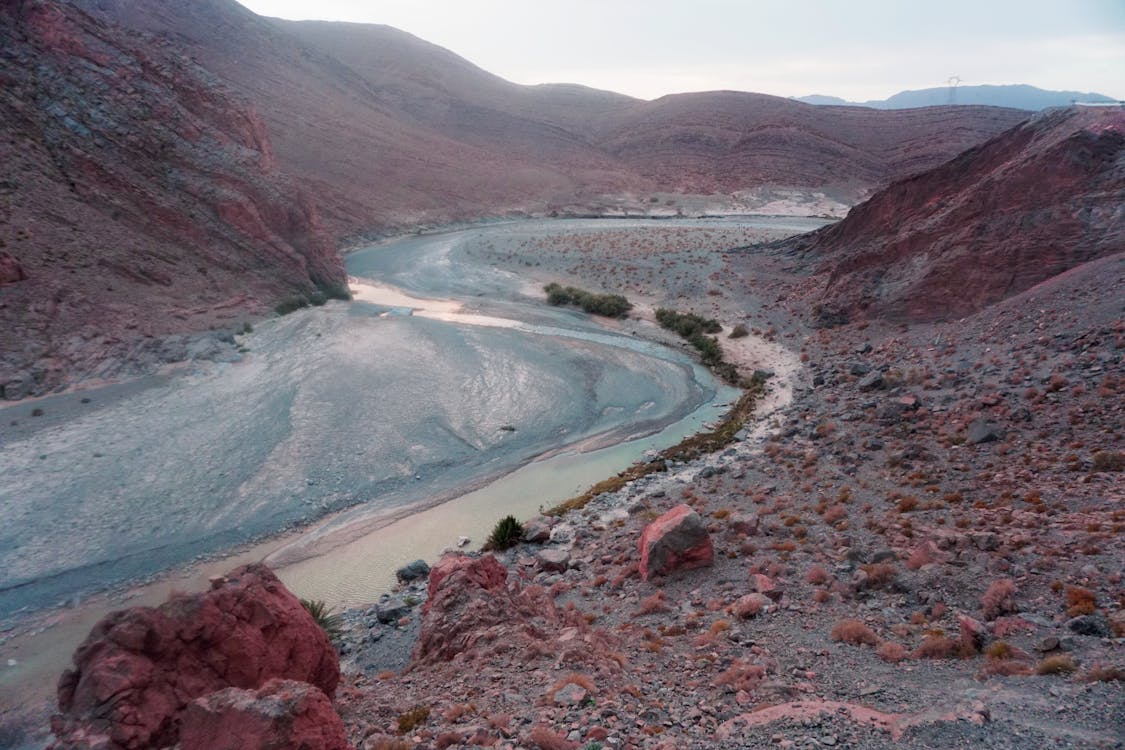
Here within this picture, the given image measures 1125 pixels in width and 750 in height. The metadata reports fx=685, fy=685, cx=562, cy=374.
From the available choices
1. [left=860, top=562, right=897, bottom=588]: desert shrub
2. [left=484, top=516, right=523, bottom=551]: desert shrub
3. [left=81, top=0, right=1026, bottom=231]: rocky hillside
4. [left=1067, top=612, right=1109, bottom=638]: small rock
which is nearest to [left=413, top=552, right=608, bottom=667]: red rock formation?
[left=860, top=562, right=897, bottom=588]: desert shrub

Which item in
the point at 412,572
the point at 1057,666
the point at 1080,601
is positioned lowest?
the point at 412,572

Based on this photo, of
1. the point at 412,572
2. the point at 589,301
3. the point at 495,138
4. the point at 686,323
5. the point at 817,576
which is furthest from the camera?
the point at 495,138

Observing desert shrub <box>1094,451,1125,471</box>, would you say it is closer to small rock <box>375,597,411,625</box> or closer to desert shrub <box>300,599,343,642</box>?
small rock <box>375,597,411,625</box>

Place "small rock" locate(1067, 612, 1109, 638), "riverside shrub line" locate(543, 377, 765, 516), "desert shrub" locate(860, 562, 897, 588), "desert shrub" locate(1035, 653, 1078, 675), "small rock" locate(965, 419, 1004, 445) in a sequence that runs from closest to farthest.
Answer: "desert shrub" locate(1035, 653, 1078, 675), "small rock" locate(1067, 612, 1109, 638), "desert shrub" locate(860, 562, 897, 588), "small rock" locate(965, 419, 1004, 445), "riverside shrub line" locate(543, 377, 765, 516)

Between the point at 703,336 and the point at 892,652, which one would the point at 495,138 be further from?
the point at 892,652

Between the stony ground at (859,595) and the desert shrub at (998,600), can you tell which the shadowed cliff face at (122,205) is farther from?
the desert shrub at (998,600)

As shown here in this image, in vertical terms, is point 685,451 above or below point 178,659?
below

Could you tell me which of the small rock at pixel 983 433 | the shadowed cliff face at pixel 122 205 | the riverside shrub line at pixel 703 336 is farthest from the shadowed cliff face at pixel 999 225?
the shadowed cliff face at pixel 122 205

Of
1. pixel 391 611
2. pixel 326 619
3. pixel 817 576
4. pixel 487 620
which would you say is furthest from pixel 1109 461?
pixel 326 619
